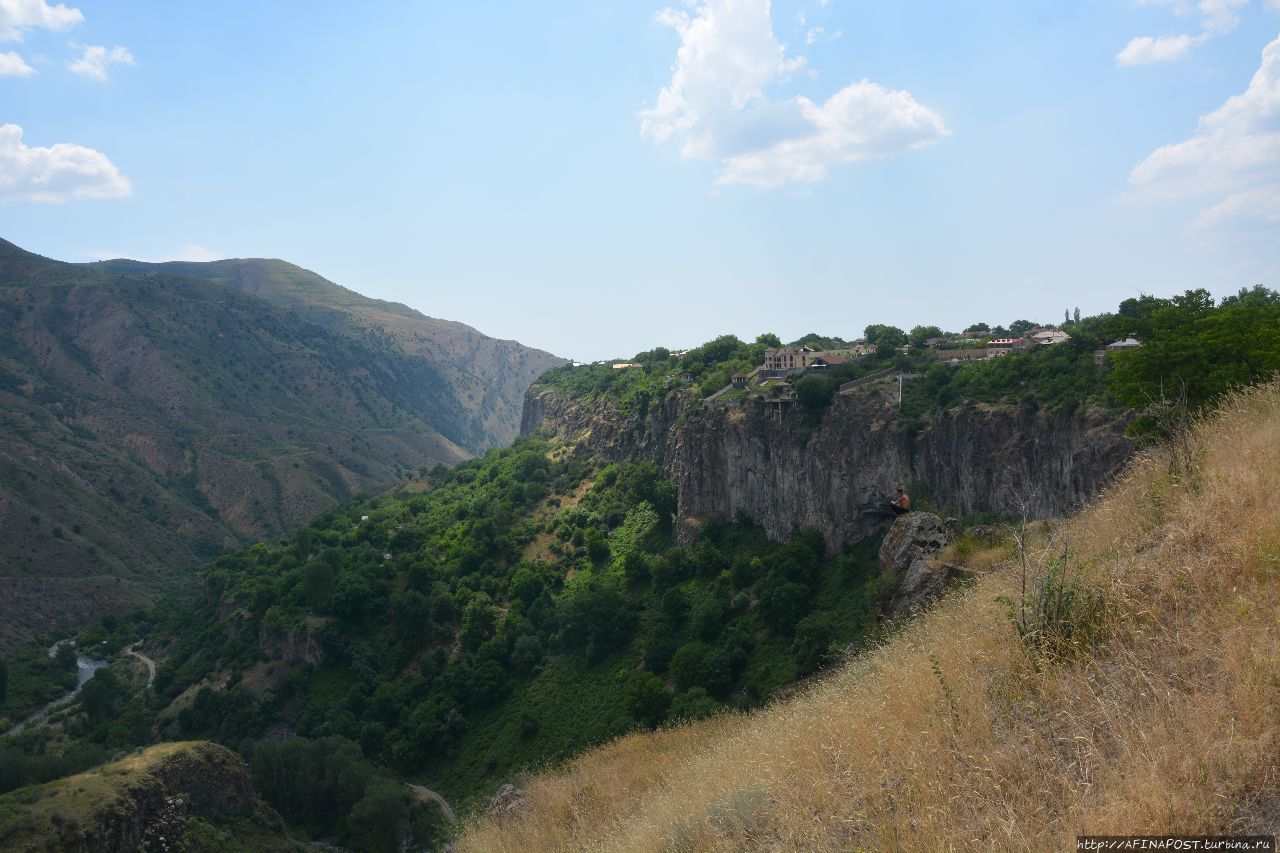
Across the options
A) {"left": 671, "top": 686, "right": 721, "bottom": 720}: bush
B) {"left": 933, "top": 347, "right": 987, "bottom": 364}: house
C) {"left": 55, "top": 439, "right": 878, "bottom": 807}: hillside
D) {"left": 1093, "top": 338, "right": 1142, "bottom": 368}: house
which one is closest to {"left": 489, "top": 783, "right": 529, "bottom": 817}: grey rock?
{"left": 671, "top": 686, "right": 721, "bottom": 720}: bush

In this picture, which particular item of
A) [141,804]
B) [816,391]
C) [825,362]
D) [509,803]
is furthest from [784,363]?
[141,804]

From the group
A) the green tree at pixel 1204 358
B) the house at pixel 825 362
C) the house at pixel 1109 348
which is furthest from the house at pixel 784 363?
the green tree at pixel 1204 358

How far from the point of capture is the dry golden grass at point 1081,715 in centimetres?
524

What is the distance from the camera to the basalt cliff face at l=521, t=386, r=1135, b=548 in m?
30.2

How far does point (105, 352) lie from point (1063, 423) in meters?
147

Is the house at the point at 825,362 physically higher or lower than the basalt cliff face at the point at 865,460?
higher

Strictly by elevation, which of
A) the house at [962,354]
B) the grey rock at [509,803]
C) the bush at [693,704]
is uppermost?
the house at [962,354]

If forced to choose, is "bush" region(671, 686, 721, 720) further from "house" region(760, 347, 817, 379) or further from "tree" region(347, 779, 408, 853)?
"house" region(760, 347, 817, 379)

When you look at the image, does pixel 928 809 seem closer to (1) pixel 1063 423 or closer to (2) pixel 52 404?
(1) pixel 1063 423

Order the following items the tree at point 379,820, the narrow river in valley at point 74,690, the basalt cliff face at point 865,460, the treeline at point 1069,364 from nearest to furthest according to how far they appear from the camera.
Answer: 1. the treeline at point 1069,364
2. the basalt cliff face at point 865,460
3. the tree at point 379,820
4. the narrow river in valley at point 74,690

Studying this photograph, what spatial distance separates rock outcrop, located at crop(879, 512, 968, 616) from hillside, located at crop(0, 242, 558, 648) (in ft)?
254

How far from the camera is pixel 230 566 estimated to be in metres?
70.1

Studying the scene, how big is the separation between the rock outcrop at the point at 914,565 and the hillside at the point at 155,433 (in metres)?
77.5

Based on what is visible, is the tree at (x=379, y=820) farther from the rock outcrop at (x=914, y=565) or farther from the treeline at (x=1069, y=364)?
the treeline at (x=1069, y=364)
